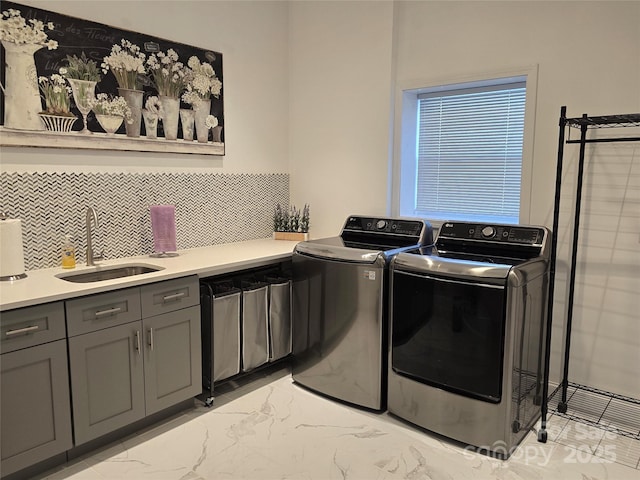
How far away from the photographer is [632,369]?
2746 millimetres

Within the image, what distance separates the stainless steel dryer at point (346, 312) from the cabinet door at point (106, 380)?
3.52 feet

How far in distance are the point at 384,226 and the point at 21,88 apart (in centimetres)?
230

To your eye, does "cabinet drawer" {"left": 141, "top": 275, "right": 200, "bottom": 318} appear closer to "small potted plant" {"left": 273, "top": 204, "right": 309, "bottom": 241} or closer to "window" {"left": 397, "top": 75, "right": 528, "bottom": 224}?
"small potted plant" {"left": 273, "top": 204, "right": 309, "bottom": 241}

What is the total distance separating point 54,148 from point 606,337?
3.34 meters

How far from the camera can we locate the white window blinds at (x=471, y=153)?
3236 millimetres

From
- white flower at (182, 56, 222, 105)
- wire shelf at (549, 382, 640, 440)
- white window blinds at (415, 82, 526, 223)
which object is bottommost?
wire shelf at (549, 382, 640, 440)

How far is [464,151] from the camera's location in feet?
11.4

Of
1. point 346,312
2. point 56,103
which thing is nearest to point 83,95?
point 56,103

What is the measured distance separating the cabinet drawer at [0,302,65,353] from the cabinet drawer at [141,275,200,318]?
0.43 m

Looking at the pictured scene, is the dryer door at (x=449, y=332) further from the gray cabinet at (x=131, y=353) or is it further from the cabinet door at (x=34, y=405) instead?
the cabinet door at (x=34, y=405)

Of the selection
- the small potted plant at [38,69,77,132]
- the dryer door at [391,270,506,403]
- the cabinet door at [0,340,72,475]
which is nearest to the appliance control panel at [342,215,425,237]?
the dryer door at [391,270,506,403]

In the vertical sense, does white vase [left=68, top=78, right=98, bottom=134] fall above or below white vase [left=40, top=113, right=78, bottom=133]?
above

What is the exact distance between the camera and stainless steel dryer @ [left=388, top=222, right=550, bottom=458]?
2377 millimetres

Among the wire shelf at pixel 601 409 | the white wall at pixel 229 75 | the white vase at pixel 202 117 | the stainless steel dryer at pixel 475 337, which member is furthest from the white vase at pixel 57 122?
the wire shelf at pixel 601 409
